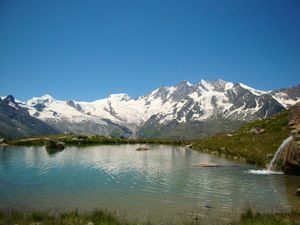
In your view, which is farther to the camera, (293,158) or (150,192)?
(293,158)

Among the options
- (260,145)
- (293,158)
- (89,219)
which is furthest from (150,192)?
(260,145)

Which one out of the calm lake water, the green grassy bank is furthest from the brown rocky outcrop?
the green grassy bank

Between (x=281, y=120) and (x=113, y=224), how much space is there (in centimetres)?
7710

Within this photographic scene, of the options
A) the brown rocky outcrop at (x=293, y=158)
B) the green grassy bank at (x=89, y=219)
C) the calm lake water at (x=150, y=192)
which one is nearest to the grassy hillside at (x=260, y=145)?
the brown rocky outcrop at (x=293, y=158)

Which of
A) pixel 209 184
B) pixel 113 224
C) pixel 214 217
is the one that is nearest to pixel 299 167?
pixel 209 184

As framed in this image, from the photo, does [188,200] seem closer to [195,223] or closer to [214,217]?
[214,217]

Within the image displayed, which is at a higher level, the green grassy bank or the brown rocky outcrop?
the brown rocky outcrop

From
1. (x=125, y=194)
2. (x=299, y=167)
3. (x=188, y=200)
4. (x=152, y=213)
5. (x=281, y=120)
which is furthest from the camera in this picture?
(x=281, y=120)

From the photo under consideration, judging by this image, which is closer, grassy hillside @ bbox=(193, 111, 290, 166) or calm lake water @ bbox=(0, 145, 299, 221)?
calm lake water @ bbox=(0, 145, 299, 221)

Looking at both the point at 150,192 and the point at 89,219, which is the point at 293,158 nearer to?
the point at 150,192

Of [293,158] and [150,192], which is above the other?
[293,158]

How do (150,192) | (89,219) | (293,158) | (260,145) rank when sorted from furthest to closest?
(260,145), (293,158), (150,192), (89,219)

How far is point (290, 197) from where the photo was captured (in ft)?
114

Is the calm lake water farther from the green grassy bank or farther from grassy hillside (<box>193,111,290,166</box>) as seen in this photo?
grassy hillside (<box>193,111,290,166</box>)
